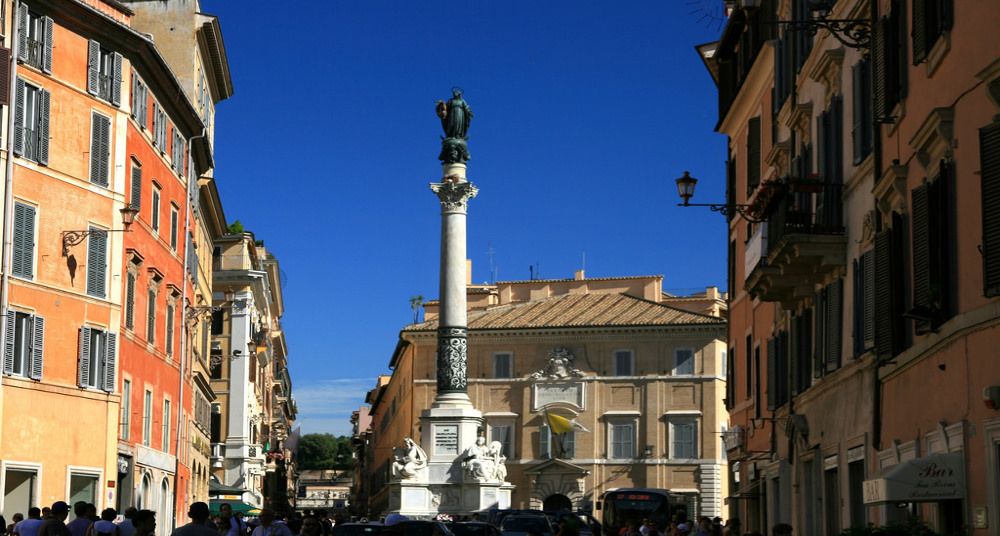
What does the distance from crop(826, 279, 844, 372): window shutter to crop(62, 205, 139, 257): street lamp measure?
1713cm

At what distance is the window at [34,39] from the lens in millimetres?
33375

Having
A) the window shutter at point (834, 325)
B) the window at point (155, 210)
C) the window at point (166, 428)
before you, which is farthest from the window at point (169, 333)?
the window shutter at point (834, 325)

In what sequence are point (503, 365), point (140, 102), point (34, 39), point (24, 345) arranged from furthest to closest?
point (503, 365) < point (140, 102) < point (34, 39) < point (24, 345)

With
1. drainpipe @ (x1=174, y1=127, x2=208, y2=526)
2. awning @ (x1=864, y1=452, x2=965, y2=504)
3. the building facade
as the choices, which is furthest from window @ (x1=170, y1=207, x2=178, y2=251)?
awning @ (x1=864, y1=452, x2=965, y2=504)

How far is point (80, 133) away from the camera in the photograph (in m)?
35.7

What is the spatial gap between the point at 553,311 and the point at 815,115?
6394cm

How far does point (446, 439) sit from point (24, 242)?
27.9 meters

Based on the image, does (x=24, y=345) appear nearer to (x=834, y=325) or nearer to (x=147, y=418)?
(x=147, y=418)

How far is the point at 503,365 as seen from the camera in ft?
299

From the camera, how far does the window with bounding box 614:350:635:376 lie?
88312 mm

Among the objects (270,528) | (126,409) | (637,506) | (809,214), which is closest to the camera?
(270,528)

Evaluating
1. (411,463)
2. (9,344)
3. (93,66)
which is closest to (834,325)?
(9,344)

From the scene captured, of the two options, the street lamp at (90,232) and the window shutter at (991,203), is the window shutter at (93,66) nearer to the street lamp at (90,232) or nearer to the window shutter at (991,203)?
the street lamp at (90,232)

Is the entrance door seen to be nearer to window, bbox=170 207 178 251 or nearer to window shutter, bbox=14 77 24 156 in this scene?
window, bbox=170 207 178 251
